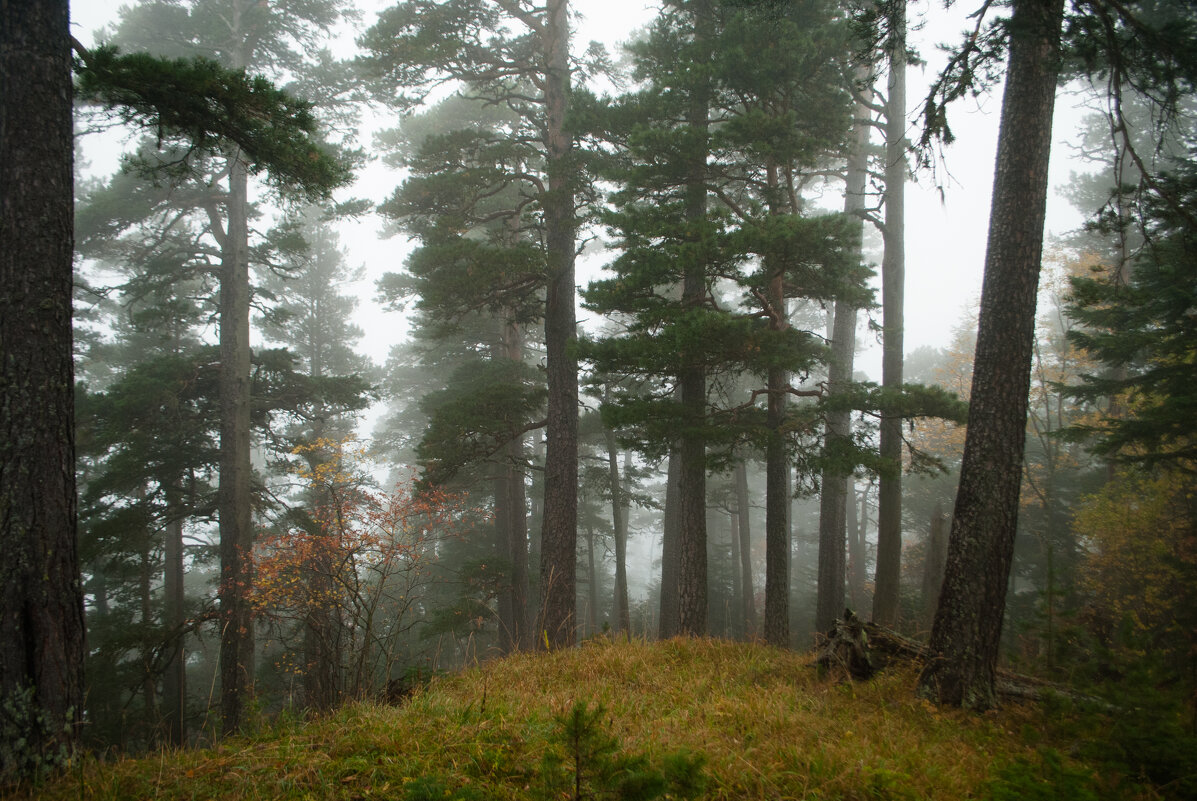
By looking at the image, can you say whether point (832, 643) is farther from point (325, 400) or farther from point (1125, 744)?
point (325, 400)

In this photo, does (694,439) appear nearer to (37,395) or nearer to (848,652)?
(848,652)

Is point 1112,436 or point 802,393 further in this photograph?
point 1112,436

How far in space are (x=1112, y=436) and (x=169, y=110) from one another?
14.1 meters

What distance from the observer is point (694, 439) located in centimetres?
908

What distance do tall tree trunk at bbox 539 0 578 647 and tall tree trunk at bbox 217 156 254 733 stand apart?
18.9 feet

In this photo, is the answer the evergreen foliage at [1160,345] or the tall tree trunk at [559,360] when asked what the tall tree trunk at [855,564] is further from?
the tall tree trunk at [559,360]

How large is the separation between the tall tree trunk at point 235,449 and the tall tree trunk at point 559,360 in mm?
5751

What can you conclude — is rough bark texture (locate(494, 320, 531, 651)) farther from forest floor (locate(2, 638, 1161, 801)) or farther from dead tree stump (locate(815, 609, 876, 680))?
forest floor (locate(2, 638, 1161, 801))

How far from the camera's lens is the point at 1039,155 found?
519 cm

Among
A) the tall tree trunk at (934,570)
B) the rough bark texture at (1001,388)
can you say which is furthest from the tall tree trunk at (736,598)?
the rough bark texture at (1001,388)

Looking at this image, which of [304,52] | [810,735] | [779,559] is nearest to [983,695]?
[810,735]

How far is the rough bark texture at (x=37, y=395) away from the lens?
3.85 metres

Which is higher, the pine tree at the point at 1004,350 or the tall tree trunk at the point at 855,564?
the pine tree at the point at 1004,350

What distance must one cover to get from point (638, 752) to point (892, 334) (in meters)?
10.4
